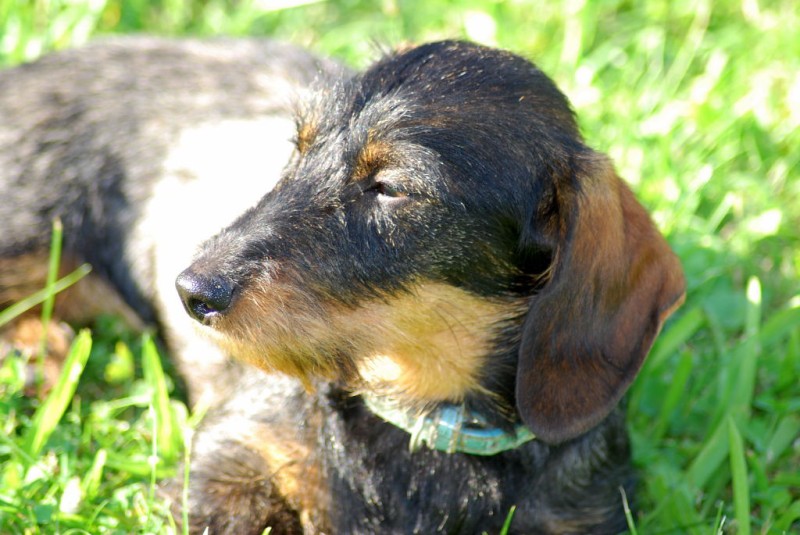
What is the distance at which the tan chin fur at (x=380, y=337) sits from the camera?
2.76 meters

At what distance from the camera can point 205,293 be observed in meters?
2.68

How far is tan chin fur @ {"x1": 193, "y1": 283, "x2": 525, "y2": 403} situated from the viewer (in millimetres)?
2762

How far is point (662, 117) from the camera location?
538cm

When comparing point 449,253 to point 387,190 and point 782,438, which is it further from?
point 782,438

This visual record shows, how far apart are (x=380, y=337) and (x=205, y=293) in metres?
0.55

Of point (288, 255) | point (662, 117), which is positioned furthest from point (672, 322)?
point (288, 255)

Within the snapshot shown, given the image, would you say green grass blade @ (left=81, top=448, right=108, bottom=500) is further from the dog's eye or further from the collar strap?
the dog's eye

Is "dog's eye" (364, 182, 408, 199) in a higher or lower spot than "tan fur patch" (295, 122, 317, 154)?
higher

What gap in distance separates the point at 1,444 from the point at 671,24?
15.1ft

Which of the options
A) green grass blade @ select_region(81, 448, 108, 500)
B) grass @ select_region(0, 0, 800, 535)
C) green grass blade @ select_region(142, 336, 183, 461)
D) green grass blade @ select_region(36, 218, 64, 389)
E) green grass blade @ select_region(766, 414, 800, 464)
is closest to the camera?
green grass blade @ select_region(81, 448, 108, 500)

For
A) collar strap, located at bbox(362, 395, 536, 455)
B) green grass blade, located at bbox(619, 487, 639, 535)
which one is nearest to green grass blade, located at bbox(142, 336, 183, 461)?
collar strap, located at bbox(362, 395, 536, 455)

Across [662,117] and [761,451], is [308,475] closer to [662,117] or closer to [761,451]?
[761,451]

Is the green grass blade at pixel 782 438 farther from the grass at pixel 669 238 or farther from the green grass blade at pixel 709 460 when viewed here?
the green grass blade at pixel 709 460

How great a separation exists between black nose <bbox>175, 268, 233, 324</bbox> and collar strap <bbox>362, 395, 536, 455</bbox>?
681 millimetres
